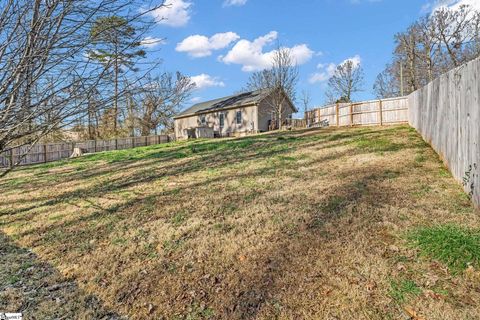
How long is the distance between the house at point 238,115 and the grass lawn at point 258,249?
17.7 metres

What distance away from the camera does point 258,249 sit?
331 centimetres

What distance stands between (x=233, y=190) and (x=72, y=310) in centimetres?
345

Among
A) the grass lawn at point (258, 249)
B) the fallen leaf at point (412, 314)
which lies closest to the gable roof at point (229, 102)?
the grass lawn at point (258, 249)

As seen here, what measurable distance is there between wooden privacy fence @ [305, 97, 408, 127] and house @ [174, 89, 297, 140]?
5.22 metres

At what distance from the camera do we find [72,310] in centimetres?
257

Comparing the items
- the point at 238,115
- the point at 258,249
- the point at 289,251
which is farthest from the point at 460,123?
the point at 238,115

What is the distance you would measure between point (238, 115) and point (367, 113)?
1145 centimetres

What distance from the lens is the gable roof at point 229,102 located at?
78.3 feet

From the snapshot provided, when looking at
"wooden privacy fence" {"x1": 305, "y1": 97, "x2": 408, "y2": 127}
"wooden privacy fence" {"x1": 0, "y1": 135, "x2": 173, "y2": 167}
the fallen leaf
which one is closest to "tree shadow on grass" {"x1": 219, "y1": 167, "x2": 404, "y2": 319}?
the fallen leaf

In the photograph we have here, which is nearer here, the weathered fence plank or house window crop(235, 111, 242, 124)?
the weathered fence plank

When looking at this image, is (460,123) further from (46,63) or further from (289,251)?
(46,63)

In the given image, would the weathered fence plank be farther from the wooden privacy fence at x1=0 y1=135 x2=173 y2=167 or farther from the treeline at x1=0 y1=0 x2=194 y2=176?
the wooden privacy fence at x1=0 y1=135 x2=173 y2=167

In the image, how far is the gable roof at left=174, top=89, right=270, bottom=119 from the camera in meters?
23.9

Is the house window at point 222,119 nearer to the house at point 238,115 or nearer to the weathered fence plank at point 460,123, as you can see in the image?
the house at point 238,115
